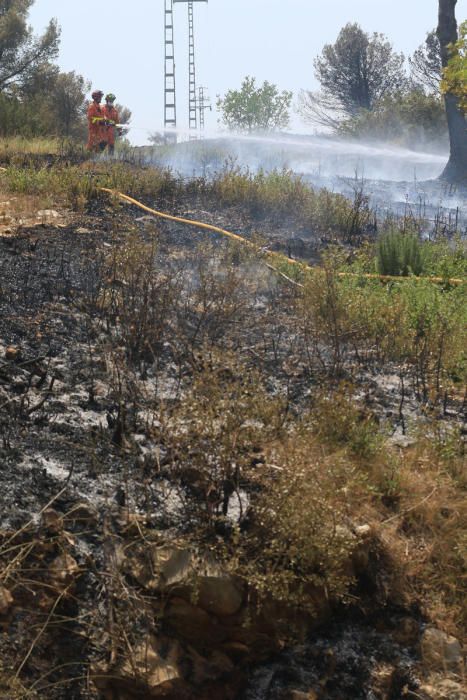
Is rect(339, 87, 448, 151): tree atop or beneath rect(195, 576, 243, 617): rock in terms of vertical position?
atop

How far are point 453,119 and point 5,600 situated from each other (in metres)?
18.0

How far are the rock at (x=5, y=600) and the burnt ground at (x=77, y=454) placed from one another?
2.0 inches

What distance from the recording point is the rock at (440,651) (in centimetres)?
377

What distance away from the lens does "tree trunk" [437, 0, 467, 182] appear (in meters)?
18.9

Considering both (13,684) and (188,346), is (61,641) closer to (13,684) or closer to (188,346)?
(13,684)

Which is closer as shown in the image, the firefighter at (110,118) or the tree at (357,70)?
the firefighter at (110,118)

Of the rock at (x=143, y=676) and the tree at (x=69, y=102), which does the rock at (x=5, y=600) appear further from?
the tree at (x=69, y=102)

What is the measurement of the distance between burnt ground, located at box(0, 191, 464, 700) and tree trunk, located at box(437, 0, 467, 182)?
14.0 m

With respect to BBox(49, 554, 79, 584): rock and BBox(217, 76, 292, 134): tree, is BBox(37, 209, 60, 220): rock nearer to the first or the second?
BBox(49, 554, 79, 584): rock

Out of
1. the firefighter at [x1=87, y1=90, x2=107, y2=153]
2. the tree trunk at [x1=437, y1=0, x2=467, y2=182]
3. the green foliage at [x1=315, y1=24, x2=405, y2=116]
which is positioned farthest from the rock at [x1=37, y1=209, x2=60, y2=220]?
the green foliage at [x1=315, y1=24, x2=405, y2=116]

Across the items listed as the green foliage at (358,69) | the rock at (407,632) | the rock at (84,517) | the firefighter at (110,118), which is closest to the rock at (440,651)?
the rock at (407,632)

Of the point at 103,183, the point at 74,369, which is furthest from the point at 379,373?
the point at 103,183

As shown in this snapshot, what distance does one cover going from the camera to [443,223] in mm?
11625

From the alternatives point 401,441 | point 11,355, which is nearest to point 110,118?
point 11,355
